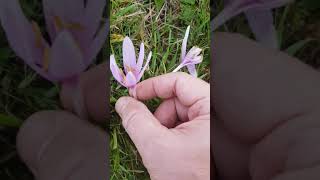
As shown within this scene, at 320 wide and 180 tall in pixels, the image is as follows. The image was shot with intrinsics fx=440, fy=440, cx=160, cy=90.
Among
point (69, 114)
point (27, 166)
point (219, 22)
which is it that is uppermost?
point (219, 22)

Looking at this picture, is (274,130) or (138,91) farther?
(274,130)

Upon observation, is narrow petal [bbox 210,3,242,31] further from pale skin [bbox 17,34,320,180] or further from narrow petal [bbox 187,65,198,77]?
narrow petal [bbox 187,65,198,77]

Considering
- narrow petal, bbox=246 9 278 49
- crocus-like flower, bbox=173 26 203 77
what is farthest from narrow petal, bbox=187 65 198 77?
narrow petal, bbox=246 9 278 49

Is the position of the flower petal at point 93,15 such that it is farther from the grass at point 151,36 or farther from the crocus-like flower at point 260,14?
the crocus-like flower at point 260,14

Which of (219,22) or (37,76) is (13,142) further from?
(219,22)

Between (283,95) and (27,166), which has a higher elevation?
(283,95)

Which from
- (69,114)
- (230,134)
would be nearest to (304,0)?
(230,134)

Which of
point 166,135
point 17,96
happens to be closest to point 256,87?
point 166,135
